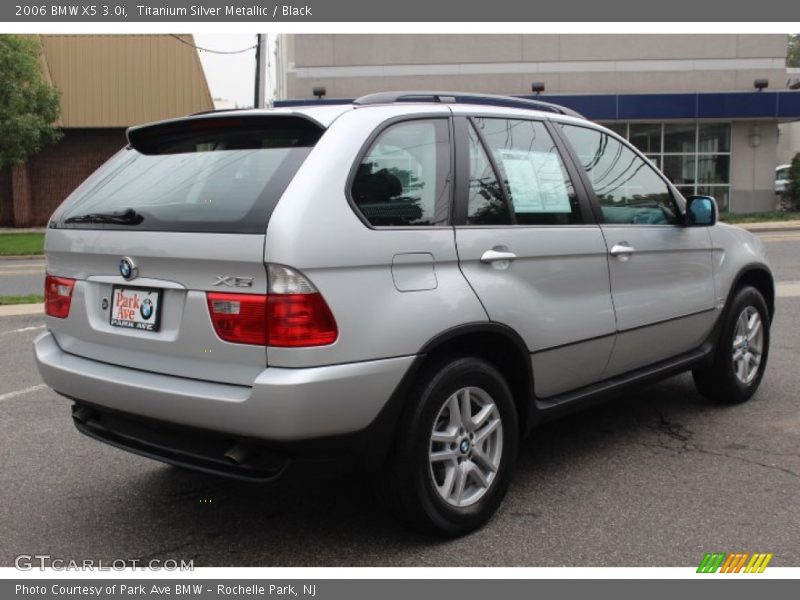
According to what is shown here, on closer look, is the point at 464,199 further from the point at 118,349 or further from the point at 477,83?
the point at 477,83

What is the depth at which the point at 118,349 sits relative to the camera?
3.48 meters

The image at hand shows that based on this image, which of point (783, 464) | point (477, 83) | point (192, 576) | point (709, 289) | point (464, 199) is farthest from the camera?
point (477, 83)

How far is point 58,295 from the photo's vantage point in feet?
12.5

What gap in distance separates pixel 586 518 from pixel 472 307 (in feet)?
3.70

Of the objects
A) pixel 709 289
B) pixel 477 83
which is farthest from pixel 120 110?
pixel 709 289

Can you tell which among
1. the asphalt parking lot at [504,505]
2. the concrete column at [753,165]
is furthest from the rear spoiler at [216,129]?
the concrete column at [753,165]

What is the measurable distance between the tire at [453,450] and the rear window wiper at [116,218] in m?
1.36

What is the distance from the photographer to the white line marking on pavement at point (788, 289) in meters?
10.5

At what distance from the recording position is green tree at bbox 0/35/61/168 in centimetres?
2334

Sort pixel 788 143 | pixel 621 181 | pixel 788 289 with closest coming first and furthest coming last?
pixel 621 181 → pixel 788 289 → pixel 788 143

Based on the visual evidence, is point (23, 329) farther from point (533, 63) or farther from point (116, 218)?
point (533, 63)

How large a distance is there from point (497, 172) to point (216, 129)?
128 centimetres

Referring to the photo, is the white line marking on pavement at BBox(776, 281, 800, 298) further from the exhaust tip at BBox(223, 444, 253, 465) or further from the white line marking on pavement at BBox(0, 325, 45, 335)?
the exhaust tip at BBox(223, 444, 253, 465)

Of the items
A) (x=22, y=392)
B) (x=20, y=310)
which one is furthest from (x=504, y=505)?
(x=20, y=310)
